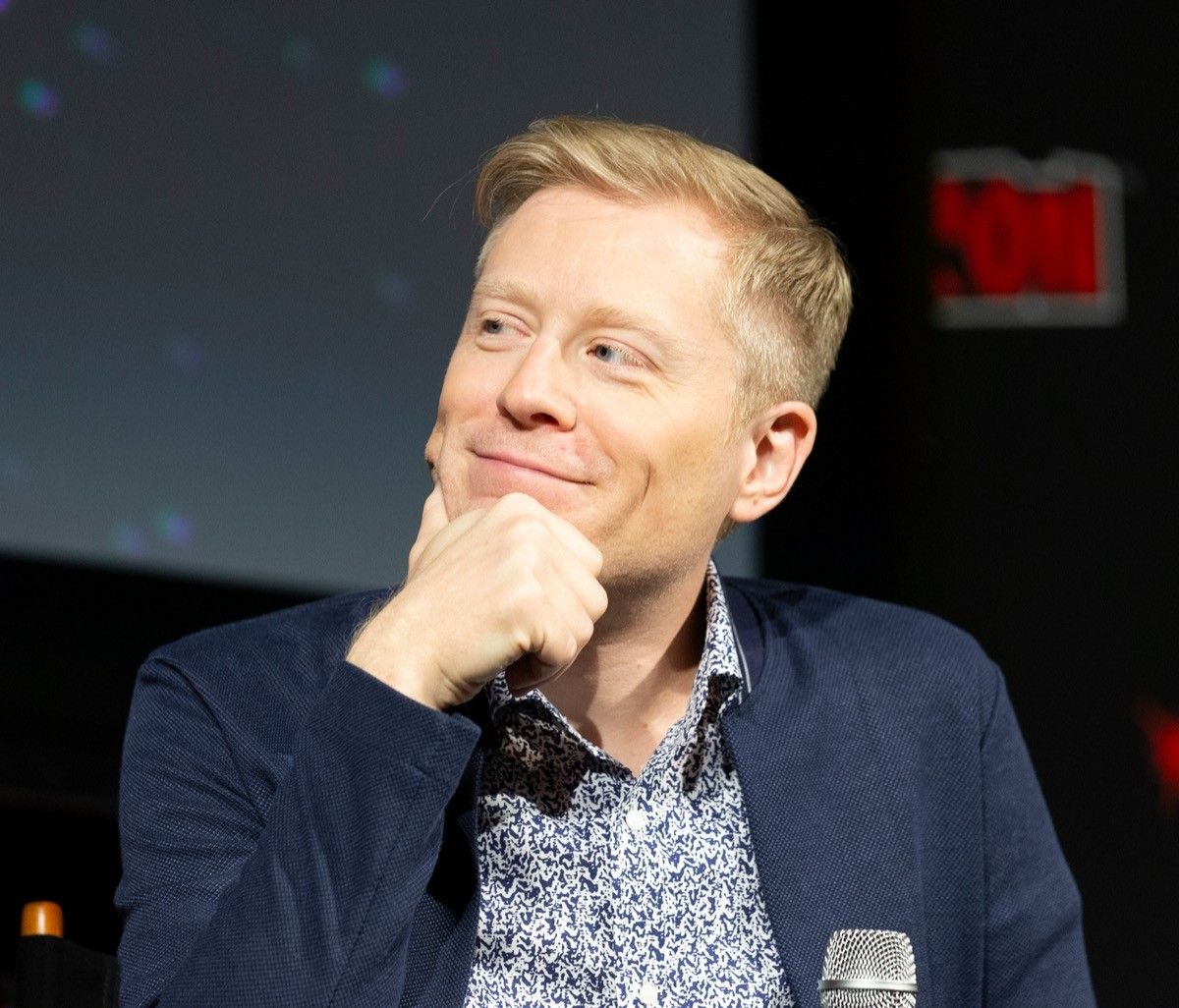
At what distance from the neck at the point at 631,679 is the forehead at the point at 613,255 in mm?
326

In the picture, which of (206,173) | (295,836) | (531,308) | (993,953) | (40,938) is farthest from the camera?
(206,173)

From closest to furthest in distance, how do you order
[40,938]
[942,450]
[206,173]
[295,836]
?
[295,836] → [40,938] → [206,173] → [942,450]

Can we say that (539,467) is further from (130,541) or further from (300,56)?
(300,56)

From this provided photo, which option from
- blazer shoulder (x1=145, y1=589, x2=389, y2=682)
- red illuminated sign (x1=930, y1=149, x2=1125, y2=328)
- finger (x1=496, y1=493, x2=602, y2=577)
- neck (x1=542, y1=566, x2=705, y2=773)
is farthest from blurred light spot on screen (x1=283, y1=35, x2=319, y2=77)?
finger (x1=496, y1=493, x2=602, y2=577)

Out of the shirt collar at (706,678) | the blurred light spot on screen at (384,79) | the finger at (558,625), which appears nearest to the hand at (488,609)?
the finger at (558,625)

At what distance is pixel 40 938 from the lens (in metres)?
1.63

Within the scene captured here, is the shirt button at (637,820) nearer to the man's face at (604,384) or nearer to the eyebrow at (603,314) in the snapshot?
the man's face at (604,384)

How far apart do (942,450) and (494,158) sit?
6.02 feet

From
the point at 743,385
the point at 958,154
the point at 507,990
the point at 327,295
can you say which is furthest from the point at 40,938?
the point at 958,154

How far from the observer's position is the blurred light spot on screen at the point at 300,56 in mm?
3357

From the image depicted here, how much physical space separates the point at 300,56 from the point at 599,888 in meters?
2.17

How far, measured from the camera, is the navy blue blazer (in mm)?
1499

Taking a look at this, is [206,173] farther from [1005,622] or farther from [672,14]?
[1005,622]

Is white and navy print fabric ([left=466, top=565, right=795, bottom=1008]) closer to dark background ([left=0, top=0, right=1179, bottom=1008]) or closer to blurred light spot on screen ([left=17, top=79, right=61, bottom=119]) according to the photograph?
dark background ([left=0, top=0, right=1179, bottom=1008])
